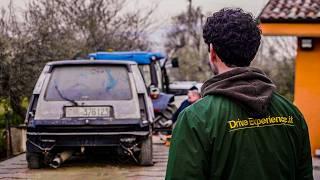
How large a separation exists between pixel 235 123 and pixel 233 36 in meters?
0.38

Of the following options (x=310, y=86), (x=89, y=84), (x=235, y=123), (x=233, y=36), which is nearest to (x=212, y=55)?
(x=233, y=36)

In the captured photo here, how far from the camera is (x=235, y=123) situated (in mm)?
2717

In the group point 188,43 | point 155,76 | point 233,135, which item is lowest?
point 188,43

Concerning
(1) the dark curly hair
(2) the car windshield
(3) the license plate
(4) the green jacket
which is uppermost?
(1) the dark curly hair

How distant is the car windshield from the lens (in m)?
8.84

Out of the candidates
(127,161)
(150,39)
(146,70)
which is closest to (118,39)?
(150,39)

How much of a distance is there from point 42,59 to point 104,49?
41.1ft

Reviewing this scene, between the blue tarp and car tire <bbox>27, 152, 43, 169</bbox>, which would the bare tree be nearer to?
the blue tarp

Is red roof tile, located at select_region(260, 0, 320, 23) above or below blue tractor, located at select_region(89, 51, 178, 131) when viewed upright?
above

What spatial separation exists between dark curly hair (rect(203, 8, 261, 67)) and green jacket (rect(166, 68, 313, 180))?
66 mm

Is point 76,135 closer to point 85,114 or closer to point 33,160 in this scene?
point 85,114

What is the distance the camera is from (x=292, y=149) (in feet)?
9.46

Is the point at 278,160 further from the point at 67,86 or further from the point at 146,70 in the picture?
the point at 146,70

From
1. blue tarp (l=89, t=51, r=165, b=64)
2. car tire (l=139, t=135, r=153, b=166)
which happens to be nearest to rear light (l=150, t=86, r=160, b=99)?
blue tarp (l=89, t=51, r=165, b=64)
